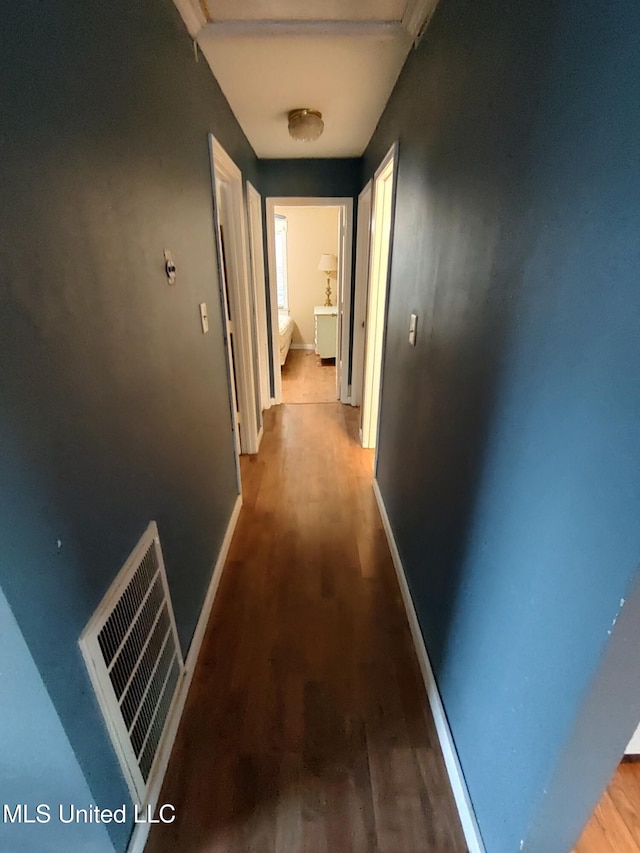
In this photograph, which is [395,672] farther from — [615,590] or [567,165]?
[567,165]

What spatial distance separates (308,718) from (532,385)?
1.33 m

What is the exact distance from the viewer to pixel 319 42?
1.59 m

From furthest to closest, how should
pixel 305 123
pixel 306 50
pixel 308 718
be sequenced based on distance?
pixel 305 123 → pixel 306 50 → pixel 308 718

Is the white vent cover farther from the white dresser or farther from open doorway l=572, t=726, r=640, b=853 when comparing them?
the white dresser

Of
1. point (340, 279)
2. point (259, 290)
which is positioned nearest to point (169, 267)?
point (259, 290)

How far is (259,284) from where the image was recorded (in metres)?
3.58

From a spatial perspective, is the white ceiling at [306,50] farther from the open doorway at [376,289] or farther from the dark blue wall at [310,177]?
the dark blue wall at [310,177]

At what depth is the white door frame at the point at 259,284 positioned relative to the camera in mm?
3064

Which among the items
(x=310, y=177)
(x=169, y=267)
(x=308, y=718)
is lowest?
(x=308, y=718)

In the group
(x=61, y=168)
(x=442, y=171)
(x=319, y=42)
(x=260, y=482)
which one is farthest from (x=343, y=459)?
(x=61, y=168)

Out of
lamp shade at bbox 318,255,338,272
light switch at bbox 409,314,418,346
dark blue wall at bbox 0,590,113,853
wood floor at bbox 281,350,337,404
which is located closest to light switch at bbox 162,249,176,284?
light switch at bbox 409,314,418,346

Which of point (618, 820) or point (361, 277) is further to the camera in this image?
point (361, 277)

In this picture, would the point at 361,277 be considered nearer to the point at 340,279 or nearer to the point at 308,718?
the point at 340,279

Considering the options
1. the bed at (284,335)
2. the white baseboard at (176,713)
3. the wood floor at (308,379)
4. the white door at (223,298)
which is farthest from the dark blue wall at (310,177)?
the white baseboard at (176,713)
